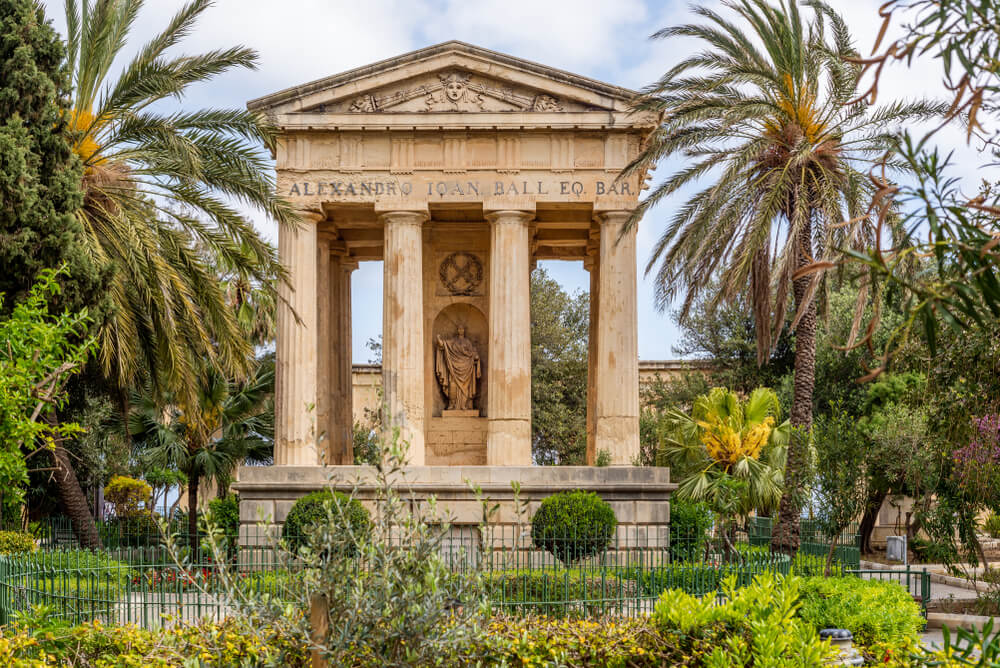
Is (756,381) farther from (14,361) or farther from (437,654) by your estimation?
(437,654)

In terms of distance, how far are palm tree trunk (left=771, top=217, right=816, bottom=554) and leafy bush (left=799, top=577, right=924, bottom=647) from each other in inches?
181

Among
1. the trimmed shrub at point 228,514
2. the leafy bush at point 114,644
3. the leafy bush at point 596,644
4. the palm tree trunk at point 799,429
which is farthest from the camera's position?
the trimmed shrub at point 228,514

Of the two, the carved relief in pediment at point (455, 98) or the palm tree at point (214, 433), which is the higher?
the carved relief in pediment at point (455, 98)

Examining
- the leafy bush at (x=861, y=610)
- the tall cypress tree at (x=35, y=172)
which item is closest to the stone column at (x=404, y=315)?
the tall cypress tree at (x=35, y=172)

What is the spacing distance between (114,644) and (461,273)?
1758 centimetres

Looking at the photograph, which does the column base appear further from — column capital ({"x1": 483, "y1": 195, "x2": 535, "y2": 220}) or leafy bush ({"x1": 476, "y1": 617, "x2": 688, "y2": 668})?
leafy bush ({"x1": 476, "y1": 617, "x2": 688, "y2": 668})

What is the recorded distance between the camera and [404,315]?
2409 centimetres

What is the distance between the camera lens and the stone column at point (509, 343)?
77.8 ft

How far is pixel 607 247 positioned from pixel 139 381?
1009 centimetres

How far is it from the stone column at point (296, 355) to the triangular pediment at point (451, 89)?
2.55 meters

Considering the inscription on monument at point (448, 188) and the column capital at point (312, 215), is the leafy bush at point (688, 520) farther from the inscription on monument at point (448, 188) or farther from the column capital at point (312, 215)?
the column capital at point (312, 215)

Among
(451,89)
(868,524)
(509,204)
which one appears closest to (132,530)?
(509,204)

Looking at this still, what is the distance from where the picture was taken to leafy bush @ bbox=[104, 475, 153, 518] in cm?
2883

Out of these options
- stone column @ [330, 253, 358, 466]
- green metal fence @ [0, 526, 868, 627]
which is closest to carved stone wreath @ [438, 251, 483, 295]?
stone column @ [330, 253, 358, 466]
